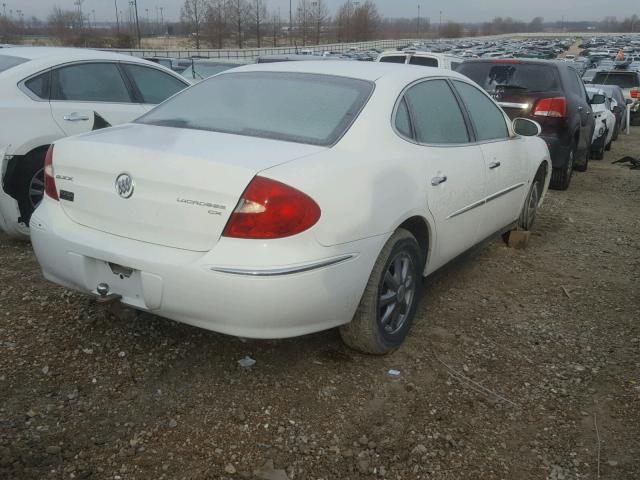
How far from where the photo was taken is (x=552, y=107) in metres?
7.55

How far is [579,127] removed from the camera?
26.9 feet

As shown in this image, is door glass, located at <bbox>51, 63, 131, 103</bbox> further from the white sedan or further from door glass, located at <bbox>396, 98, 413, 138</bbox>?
door glass, located at <bbox>396, 98, 413, 138</bbox>

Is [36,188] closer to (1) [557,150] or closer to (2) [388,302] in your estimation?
(2) [388,302]

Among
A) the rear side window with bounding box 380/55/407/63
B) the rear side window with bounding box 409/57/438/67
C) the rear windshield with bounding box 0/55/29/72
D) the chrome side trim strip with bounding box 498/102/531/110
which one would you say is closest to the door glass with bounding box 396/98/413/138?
the rear windshield with bounding box 0/55/29/72

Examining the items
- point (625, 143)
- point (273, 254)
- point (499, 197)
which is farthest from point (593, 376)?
point (625, 143)

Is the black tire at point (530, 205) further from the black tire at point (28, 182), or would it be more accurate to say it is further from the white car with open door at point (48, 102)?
the black tire at point (28, 182)

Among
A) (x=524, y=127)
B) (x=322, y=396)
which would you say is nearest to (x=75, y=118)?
(x=322, y=396)

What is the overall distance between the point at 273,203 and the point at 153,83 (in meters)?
3.99

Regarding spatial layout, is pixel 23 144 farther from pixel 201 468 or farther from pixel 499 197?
pixel 499 197

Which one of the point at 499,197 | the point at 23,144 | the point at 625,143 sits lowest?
the point at 625,143

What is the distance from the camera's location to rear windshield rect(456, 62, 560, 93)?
777 centimetres

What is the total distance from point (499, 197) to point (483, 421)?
204 cm

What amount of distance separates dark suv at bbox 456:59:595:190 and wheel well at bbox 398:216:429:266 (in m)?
4.77

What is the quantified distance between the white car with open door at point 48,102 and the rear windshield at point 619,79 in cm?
1804
